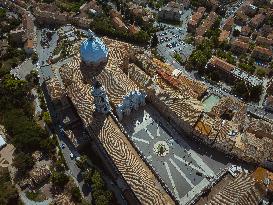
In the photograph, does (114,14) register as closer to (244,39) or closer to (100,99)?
(244,39)

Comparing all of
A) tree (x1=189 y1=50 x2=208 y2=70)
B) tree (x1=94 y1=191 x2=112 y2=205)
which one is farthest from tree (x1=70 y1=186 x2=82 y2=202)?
tree (x1=189 y1=50 x2=208 y2=70)

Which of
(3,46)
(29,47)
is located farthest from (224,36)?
(3,46)

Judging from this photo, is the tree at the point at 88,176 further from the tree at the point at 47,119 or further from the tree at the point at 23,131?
the tree at the point at 47,119

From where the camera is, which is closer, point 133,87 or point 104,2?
point 133,87

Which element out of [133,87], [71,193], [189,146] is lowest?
[71,193]

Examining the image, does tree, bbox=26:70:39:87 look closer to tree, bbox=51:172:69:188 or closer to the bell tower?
the bell tower

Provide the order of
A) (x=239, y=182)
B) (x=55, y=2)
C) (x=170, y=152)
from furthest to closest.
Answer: (x=55, y=2) < (x=170, y=152) < (x=239, y=182)

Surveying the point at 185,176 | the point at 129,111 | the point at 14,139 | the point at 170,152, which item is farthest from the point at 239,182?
the point at 14,139

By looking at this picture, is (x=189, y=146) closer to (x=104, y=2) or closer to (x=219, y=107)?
(x=219, y=107)
